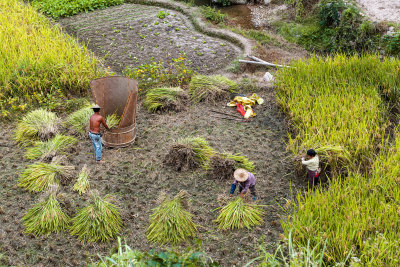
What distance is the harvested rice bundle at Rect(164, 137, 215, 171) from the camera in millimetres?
5164

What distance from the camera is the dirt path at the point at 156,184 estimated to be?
159 inches

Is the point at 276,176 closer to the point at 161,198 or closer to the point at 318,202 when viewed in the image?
the point at 318,202

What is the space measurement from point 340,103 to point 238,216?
265cm

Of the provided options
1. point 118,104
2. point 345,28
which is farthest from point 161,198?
point 345,28

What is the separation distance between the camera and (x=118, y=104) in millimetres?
6074

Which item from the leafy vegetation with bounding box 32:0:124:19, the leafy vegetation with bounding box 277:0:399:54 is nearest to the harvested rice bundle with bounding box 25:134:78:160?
the leafy vegetation with bounding box 32:0:124:19

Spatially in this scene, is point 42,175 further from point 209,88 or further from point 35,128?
point 209,88

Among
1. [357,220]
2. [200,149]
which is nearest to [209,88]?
[200,149]

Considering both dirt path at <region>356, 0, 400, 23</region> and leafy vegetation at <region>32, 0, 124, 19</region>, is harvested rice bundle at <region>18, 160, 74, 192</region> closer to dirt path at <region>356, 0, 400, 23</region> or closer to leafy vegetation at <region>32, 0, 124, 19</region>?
leafy vegetation at <region>32, 0, 124, 19</region>

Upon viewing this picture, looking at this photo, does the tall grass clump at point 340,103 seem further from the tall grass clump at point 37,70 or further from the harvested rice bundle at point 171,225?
the tall grass clump at point 37,70

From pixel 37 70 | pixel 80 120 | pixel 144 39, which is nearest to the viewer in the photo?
pixel 80 120

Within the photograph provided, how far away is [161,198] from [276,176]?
5.28 feet

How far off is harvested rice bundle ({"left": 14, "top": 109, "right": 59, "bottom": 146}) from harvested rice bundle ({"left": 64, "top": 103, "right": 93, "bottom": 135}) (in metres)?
0.22

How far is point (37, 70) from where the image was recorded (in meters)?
6.90
